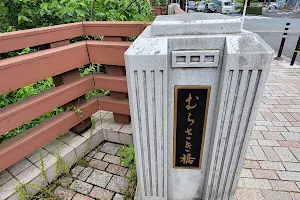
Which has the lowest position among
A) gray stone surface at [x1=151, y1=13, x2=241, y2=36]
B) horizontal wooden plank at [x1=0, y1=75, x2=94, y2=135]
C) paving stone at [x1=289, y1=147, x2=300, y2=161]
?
paving stone at [x1=289, y1=147, x2=300, y2=161]

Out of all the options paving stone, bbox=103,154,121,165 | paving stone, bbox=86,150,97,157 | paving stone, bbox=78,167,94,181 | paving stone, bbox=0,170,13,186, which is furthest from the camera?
paving stone, bbox=86,150,97,157

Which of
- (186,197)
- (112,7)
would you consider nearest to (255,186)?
(186,197)

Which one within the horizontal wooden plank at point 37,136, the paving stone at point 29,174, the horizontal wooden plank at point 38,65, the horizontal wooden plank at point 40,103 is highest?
the horizontal wooden plank at point 38,65

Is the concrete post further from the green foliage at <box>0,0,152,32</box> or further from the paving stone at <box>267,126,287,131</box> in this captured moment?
the green foliage at <box>0,0,152,32</box>

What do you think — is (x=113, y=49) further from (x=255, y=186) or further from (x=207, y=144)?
(x=255, y=186)

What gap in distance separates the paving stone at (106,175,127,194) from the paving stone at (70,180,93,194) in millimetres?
228

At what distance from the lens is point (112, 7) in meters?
3.77

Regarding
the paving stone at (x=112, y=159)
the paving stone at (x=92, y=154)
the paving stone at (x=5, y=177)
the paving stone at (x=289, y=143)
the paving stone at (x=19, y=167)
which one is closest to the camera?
the paving stone at (x=5, y=177)

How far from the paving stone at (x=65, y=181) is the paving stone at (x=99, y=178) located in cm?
23

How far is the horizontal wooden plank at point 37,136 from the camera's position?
6.68ft

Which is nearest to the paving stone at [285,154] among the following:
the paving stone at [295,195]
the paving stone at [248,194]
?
the paving stone at [295,195]

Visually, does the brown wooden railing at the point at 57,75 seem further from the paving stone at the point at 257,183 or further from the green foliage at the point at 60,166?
the paving stone at the point at 257,183

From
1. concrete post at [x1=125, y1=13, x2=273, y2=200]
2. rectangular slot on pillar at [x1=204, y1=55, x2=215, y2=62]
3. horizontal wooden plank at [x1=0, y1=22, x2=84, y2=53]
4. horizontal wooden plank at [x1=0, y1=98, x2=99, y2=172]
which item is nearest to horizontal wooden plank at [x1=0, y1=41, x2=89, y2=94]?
horizontal wooden plank at [x1=0, y1=22, x2=84, y2=53]

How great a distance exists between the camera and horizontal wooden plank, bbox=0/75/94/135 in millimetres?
1957
